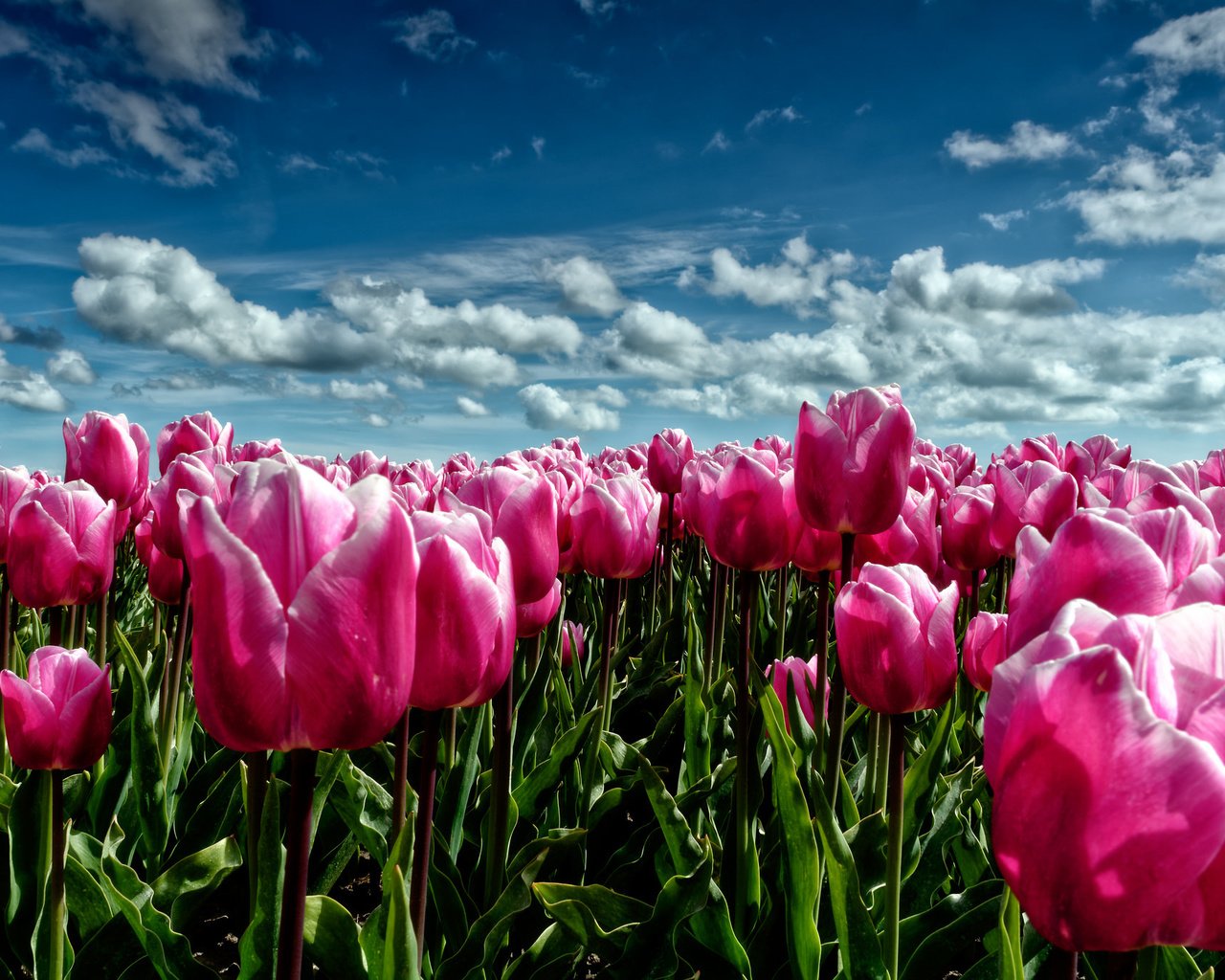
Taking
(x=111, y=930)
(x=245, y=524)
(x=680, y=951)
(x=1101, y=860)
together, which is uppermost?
(x=245, y=524)

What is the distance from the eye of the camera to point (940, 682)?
257 cm

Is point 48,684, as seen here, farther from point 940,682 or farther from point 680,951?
point 940,682

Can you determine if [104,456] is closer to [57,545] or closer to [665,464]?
[57,545]

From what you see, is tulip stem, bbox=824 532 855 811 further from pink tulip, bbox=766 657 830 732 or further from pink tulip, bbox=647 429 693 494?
pink tulip, bbox=647 429 693 494

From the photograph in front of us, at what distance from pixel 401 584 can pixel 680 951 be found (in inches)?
80.3

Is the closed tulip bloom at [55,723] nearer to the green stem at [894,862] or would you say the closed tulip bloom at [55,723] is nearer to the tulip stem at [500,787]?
the tulip stem at [500,787]

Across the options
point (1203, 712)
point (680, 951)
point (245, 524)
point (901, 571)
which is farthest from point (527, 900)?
point (1203, 712)

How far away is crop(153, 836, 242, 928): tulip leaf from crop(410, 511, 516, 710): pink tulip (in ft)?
4.92

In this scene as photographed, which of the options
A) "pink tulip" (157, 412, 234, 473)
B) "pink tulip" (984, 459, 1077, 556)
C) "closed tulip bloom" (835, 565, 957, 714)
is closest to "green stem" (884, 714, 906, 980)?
"closed tulip bloom" (835, 565, 957, 714)

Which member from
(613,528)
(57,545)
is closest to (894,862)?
(613,528)

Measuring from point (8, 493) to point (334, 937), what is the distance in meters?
2.79

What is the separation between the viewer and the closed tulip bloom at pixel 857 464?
10.4 ft

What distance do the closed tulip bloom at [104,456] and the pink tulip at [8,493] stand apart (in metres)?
0.48

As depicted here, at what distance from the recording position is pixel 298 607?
1.42 meters
